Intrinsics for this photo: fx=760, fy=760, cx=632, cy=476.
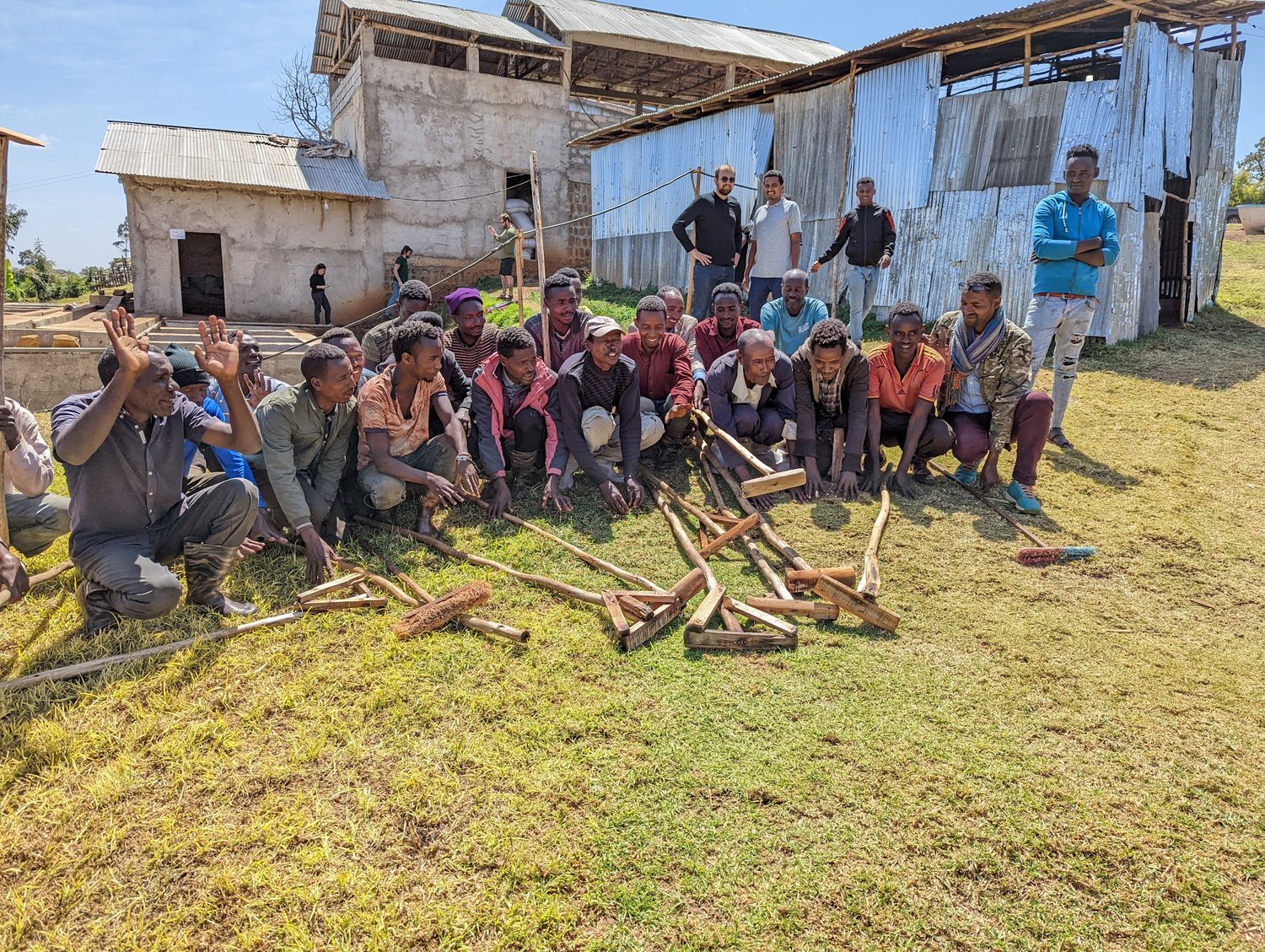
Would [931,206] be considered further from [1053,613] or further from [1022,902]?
[1022,902]

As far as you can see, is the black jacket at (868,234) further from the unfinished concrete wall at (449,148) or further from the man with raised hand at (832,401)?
the unfinished concrete wall at (449,148)

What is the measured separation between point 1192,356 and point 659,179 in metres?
Result: 10.4

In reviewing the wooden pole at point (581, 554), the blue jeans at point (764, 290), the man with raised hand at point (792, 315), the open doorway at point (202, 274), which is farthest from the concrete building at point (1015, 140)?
the open doorway at point (202, 274)

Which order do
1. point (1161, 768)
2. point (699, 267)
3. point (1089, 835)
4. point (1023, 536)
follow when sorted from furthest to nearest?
point (699, 267) → point (1023, 536) → point (1161, 768) → point (1089, 835)

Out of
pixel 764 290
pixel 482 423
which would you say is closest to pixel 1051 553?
pixel 482 423

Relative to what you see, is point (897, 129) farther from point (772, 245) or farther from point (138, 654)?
point (138, 654)

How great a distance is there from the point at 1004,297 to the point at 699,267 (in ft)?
14.7

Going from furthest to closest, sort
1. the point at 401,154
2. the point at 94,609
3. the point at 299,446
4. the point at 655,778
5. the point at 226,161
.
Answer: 1. the point at 401,154
2. the point at 226,161
3. the point at 299,446
4. the point at 94,609
5. the point at 655,778

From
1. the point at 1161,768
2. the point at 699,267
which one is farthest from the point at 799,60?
the point at 1161,768

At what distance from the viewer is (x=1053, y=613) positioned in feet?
13.2

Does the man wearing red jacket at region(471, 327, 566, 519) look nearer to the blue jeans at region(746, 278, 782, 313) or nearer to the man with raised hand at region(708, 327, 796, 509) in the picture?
the man with raised hand at region(708, 327, 796, 509)

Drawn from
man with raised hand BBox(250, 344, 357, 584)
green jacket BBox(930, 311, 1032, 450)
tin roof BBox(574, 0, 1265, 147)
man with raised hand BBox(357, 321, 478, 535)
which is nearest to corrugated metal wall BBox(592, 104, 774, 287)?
tin roof BBox(574, 0, 1265, 147)

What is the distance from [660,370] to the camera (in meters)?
6.02

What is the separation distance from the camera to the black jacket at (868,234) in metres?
7.91
